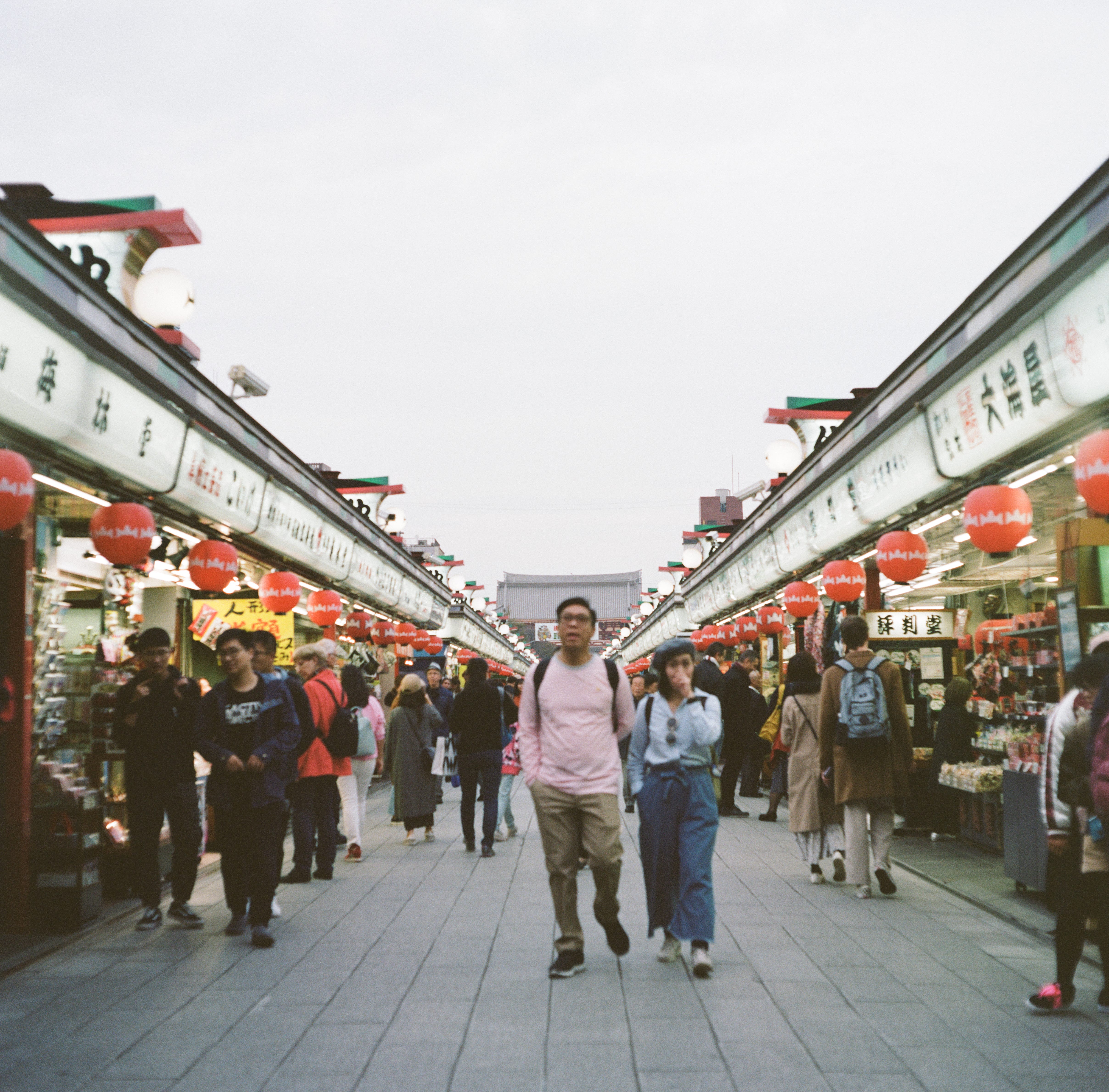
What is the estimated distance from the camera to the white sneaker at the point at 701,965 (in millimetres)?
5574

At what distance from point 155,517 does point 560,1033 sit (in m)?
5.84

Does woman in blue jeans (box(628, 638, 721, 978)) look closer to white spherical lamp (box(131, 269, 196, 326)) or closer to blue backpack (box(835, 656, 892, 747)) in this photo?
blue backpack (box(835, 656, 892, 747))

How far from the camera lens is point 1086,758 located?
16.5ft

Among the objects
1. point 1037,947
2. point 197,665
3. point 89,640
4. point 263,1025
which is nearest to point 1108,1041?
point 1037,947

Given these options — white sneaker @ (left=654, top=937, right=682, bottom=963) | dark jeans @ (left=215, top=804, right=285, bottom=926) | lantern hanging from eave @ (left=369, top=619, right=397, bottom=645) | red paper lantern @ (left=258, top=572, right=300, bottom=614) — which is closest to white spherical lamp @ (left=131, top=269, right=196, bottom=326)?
red paper lantern @ (left=258, top=572, right=300, bottom=614)

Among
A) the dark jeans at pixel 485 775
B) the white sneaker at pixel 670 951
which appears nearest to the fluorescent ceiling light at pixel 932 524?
the dark jeans at pixel 485 775

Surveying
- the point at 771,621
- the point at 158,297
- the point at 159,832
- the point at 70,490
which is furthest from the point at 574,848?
the point at 771,621

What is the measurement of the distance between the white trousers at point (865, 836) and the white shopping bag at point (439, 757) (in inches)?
192

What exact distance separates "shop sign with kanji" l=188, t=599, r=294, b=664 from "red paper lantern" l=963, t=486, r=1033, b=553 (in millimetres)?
7712

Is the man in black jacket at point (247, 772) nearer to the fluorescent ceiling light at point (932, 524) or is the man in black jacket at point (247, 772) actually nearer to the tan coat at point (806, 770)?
the tan coat at point (806, 770)

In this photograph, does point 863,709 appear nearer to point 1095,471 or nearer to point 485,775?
point 1095,471

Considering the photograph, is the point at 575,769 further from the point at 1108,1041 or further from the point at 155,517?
the point at 155,517

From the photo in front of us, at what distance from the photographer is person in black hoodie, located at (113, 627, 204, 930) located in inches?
275

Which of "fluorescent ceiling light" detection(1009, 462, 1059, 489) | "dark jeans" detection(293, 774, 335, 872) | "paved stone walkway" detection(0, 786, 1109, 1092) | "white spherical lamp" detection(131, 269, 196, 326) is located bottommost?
"paved stone walkway" detection(0, 786, 1109, 1092)
